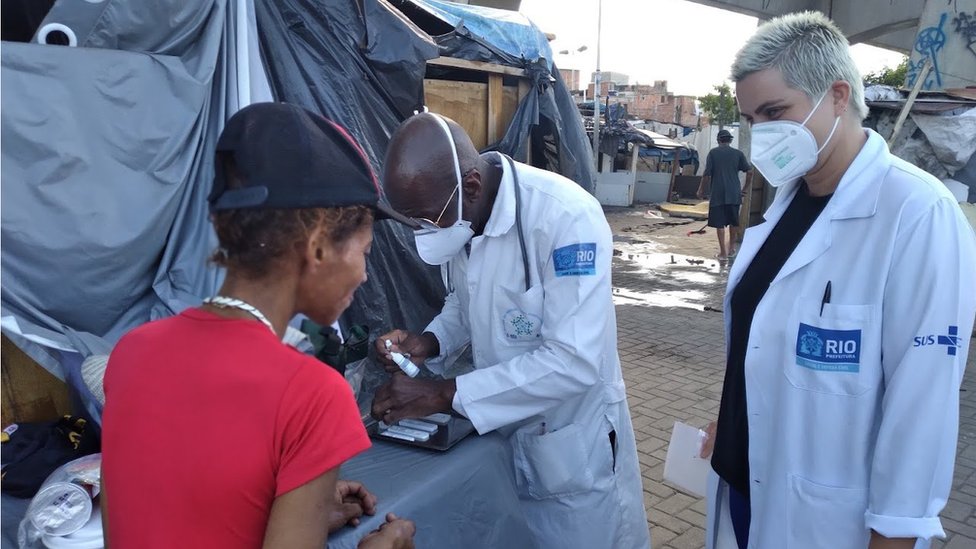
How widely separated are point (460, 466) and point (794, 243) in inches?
41.1

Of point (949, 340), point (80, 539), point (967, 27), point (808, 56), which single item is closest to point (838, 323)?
point (949, 340)

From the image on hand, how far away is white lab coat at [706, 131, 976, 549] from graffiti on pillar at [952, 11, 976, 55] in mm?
7718

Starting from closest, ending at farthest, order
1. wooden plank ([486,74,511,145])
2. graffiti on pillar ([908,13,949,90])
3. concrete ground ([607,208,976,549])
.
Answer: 1. concrete ground ([607,208,976,549])
2. wooden plank ([486,74,511,145])
3. graffiti on pillar ([908,13,949,90])

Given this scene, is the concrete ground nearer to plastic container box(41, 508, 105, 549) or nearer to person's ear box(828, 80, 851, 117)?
person's ear box(828, 80, 851, 117)

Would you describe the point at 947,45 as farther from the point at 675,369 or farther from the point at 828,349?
the point at 828,349

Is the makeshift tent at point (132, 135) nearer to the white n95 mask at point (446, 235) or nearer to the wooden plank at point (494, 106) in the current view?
the white n95 mask at point (446, 235)

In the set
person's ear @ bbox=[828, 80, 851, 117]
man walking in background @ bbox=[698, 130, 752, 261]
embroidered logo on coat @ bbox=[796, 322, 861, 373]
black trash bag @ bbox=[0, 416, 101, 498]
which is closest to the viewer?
embroidered logo on coat @ bbox=[796, 322, 861, 373]

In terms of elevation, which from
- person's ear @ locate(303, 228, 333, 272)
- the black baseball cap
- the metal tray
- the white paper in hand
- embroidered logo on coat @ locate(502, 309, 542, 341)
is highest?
the black baseball cap

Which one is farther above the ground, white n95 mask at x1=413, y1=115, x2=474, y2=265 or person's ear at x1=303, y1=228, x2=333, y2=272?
person's ear at x1=303, y1=228, x2=333, y2=272

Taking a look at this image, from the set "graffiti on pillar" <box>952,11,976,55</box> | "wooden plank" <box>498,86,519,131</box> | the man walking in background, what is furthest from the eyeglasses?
the man walking in background

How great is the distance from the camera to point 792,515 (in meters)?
1.58

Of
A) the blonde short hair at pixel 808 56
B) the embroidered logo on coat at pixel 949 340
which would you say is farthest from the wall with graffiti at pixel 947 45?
the embroidered logo on coat at pixel 949 340

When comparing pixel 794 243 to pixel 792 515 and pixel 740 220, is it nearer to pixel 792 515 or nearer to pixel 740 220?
pixel 792 515

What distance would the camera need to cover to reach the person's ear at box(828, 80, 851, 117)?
5.11 ft
